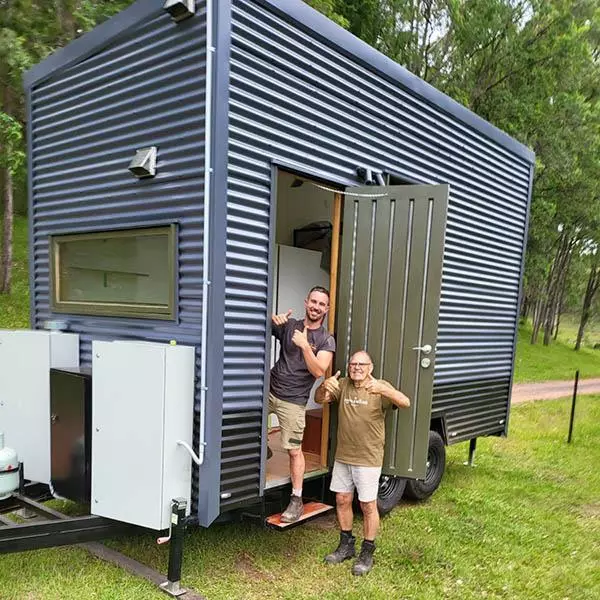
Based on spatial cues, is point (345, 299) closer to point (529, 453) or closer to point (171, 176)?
point (171, 176)

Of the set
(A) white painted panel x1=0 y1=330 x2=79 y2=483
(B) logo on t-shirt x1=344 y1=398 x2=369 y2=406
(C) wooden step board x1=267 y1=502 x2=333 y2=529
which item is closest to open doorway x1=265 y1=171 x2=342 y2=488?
(C) wooden step board x1=267 y1=502 x2=333 y2=529

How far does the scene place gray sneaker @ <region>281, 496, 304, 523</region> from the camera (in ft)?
11.8

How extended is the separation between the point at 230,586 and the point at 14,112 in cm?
959

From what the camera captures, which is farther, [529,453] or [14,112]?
[14,112]

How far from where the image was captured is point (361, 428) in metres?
3.62

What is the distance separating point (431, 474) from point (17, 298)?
391 inches

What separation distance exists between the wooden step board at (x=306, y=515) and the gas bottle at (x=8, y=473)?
157 centimetres

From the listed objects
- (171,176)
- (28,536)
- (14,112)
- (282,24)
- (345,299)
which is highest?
(14,112)

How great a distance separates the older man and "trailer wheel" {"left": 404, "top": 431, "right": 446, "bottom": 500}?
4.50 feet

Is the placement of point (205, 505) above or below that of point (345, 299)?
below

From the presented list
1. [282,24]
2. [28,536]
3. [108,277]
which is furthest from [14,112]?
[28,536]

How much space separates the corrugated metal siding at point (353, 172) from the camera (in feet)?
10.5

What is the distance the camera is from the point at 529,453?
23.9ft

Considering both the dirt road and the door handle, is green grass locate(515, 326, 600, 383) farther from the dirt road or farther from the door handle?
the door handle
